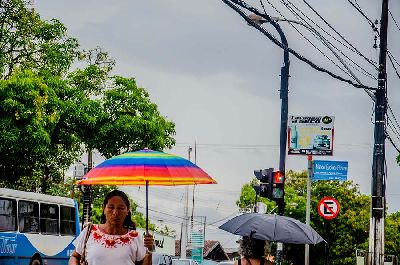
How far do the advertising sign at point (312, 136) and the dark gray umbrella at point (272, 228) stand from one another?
12503 mm

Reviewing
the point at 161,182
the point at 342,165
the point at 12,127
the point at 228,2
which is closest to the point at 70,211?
the point at 12,127

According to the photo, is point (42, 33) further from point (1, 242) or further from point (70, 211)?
point (1, 242)

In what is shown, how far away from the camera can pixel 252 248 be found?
765 centimetres

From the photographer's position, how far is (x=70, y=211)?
28.2m

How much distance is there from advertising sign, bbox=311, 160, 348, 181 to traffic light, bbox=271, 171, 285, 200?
1.85 metres

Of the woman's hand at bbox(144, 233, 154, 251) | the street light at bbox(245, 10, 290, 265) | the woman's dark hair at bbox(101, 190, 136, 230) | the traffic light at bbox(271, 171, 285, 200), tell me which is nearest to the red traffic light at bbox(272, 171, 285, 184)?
the traffic light at bbox(271, 171, 285, 200)

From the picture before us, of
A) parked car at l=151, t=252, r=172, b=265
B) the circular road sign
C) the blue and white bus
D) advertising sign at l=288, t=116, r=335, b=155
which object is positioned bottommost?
parked car at l=151, t=252, r=172, b=265

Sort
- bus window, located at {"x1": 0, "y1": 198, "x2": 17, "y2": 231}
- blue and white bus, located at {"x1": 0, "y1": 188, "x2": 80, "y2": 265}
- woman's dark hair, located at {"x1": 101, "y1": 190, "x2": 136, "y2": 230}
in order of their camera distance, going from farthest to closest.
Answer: blue and white bus, located at {"x1": 0, "y1": 188, "x2": 80, "y2": 265}
bus window, located at {"x1": 0, "y1": 198, "x2": 17, "y2": 231}
woman's dark hair, located at {"x1": 101, "y1": 190, "x2": 136, "y2": 230}

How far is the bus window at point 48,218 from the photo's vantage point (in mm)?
26078

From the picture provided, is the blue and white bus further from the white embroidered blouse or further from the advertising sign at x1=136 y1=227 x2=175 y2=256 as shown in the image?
the advertising sign at x1=136 y1=227 x2=175 y2=256

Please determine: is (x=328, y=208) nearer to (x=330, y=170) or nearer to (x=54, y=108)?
(x=330, y=170)

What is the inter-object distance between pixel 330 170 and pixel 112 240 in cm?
1716

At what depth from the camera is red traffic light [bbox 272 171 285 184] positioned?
21.2 meters

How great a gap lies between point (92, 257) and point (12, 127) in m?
22.9
